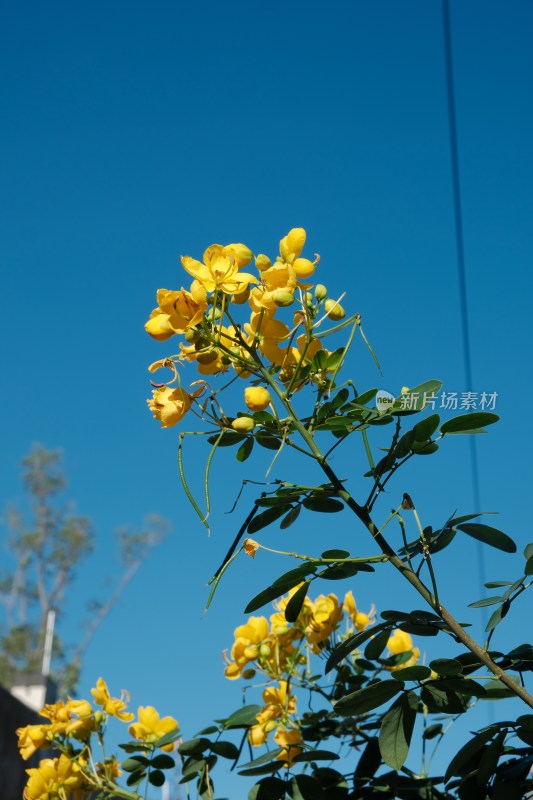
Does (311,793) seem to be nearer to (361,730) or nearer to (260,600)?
(361,730)

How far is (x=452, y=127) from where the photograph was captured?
2.67m

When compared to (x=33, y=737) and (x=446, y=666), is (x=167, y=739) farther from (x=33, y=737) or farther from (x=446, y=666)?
(x=446, y=666)

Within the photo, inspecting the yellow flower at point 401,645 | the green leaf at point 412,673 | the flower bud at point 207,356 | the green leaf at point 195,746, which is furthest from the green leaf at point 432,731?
the flower bud at point 207,356

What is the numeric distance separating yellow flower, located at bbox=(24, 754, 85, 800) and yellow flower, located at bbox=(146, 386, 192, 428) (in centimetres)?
73

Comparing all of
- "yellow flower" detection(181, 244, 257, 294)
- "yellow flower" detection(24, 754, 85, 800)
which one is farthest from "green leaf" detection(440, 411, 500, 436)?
Answer: "yellow flower" detection(24, 754, 85, 800)

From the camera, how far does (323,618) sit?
1251mm

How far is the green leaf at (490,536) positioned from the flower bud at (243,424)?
0.75ft

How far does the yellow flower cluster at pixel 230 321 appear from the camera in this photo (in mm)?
777

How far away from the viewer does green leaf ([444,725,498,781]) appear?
787mm

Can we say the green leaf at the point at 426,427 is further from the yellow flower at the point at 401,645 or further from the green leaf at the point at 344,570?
the yellow flower at the point at 401,645

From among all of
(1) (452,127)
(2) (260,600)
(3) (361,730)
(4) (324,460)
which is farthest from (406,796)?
(1) (452,127)

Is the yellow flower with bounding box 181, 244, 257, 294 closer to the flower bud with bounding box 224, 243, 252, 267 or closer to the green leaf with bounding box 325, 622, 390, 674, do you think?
the flower bud with bounding box 224, 243, 252, 267

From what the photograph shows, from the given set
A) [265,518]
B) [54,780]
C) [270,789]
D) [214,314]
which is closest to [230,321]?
[214,314]

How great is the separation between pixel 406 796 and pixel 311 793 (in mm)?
106
